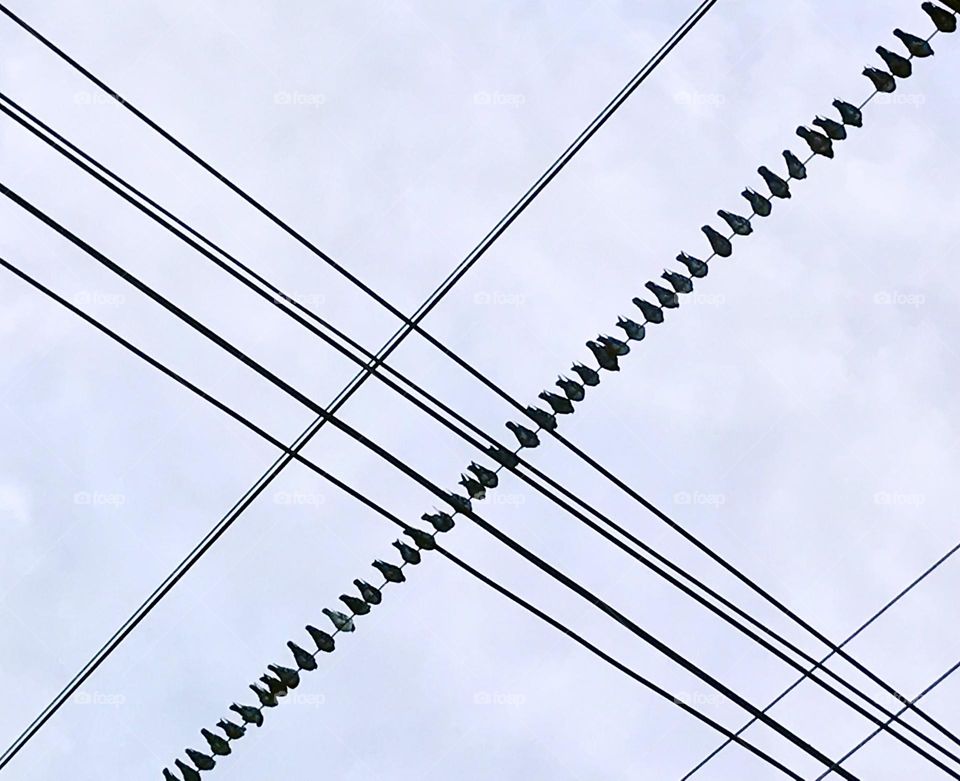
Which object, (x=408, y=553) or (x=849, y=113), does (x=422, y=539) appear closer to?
(x=408, y=553)

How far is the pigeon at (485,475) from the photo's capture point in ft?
33.9

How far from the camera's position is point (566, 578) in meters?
8.04

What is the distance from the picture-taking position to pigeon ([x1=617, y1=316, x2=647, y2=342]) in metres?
10.8

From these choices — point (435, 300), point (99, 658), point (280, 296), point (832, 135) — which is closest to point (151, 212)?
point (280, 296)

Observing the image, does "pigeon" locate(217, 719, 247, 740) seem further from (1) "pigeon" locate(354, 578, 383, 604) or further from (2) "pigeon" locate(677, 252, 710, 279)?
(2) "pigeon" locate(677, 252, 710, 279)

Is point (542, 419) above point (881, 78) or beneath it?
beneath

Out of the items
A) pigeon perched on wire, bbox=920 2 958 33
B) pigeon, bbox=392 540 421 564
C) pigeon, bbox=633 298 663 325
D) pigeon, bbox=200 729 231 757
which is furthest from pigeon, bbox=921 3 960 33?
pigeon, bbox=200 729 231 757

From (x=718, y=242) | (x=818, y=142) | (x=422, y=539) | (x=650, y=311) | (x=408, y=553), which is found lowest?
(x=408, y=553)

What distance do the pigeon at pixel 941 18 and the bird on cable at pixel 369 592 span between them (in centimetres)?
498

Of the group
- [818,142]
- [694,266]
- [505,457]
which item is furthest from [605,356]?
[505,457]

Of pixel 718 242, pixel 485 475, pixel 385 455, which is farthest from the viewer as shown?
pixel 718 242

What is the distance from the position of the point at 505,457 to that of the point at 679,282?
2.86m

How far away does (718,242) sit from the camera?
35.8ft

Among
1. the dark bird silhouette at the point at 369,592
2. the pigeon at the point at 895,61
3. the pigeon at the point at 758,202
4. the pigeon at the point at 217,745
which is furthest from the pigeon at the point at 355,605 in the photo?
the pigeon at the point at 895,61
